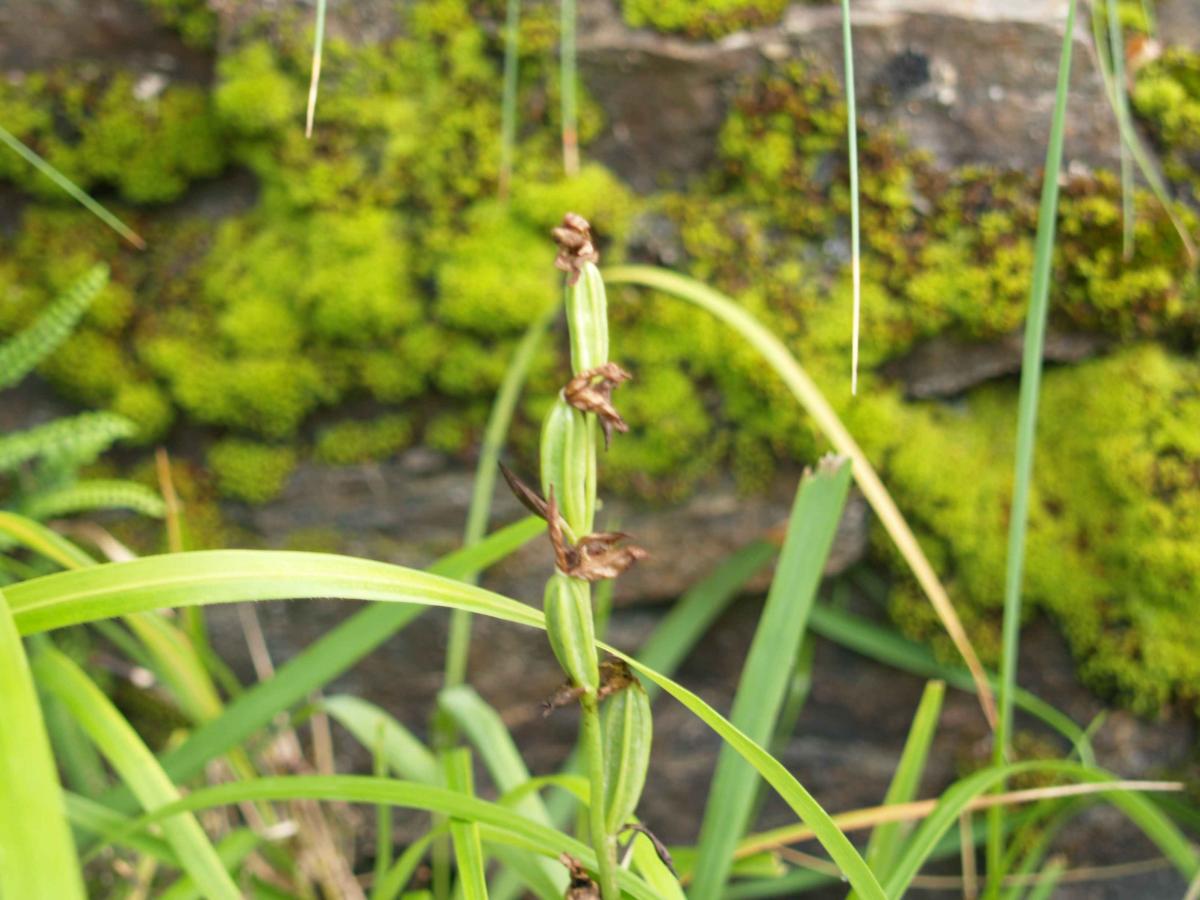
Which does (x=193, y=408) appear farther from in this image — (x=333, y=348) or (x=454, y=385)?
(x=454, y=385)

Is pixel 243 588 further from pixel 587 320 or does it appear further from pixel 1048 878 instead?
pixel 1048 878

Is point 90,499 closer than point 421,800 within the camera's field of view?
No

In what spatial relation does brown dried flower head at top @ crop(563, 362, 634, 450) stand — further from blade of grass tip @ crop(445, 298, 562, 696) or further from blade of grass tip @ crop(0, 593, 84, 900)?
blade of grass tip @ crop(445, 298, 562, 696)

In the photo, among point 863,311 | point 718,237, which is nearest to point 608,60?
point 718,237

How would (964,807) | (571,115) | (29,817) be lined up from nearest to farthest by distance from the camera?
1. (29,817)
2. (964,807)
3. (571,115)

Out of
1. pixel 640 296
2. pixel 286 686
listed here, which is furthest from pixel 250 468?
pixel 640 296

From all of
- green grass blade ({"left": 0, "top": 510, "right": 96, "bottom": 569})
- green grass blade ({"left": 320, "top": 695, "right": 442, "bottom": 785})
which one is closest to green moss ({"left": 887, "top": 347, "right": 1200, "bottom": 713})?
green grass blade ({"left": 320, "top": 695, "right": 442, "bottom": 785})

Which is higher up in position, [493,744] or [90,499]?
[90,499]

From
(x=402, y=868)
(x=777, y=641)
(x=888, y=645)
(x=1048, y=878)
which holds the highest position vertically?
(x=777, y=641)
